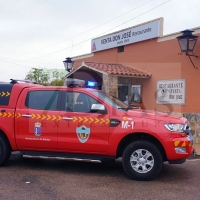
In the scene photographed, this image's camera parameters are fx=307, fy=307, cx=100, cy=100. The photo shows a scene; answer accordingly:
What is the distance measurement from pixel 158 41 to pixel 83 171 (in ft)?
23.2

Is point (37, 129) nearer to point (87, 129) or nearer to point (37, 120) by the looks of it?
point (37, 120)

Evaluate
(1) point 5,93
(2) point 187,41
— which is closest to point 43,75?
(2) point 187,41

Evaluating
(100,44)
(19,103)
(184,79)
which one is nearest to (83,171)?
(19,103)

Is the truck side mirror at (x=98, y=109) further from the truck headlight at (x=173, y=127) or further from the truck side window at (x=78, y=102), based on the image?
the truck headlight at (x=173, y=127)

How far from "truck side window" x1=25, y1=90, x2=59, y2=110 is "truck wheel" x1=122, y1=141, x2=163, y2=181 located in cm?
182

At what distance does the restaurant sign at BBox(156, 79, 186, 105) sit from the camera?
423 inches

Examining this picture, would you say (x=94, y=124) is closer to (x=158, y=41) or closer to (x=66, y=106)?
(x=66, y=106)

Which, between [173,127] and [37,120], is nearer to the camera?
[173,127]

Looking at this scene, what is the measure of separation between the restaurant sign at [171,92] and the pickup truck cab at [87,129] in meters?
4.67

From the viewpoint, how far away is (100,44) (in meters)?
15.4

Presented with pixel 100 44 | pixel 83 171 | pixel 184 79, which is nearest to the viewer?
pixel 83 171

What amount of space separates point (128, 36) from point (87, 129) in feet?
27.1

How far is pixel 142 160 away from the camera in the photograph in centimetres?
579

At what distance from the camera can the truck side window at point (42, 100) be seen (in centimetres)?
644
